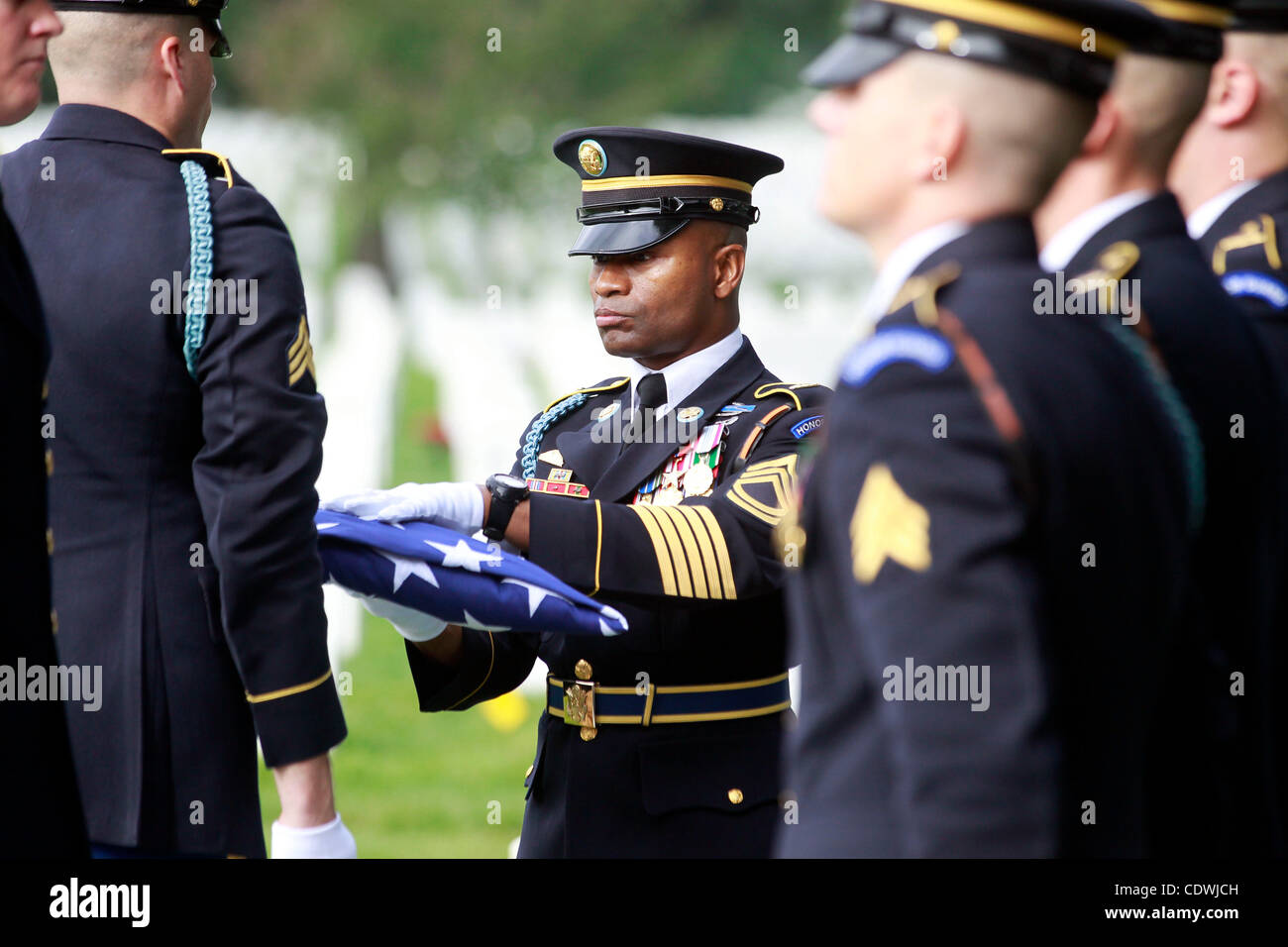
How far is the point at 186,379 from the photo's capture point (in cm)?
253

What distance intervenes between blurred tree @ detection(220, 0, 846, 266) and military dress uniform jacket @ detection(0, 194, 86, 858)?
13278 millimetres

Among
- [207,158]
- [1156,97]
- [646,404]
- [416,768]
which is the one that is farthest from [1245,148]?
[416,768]

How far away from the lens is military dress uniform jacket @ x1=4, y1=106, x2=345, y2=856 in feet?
8.15

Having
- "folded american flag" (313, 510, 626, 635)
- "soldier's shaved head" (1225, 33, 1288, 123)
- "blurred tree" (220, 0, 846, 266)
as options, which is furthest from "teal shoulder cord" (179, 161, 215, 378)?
"blurred tree" (220, 0, 846, 266)

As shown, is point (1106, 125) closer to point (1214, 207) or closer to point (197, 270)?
point (1214, 207)

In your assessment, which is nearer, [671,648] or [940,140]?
[940,140]

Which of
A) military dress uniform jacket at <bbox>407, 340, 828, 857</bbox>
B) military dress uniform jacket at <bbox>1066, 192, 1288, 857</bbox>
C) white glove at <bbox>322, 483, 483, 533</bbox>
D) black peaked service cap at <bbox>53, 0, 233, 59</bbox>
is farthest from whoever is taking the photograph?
military dress uniform jacket at <bbox>407, 340, 828, 857</bbox>

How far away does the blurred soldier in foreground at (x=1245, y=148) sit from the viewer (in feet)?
9.41

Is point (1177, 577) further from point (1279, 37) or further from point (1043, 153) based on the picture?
point (1279, 37)

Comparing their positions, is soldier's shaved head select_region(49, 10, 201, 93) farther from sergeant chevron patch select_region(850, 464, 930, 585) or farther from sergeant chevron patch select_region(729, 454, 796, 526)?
sergeant chevron patch select_region(850, 464, 930, 585)

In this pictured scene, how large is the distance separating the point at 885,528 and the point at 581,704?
175 cm

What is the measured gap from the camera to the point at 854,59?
175 centimetres
